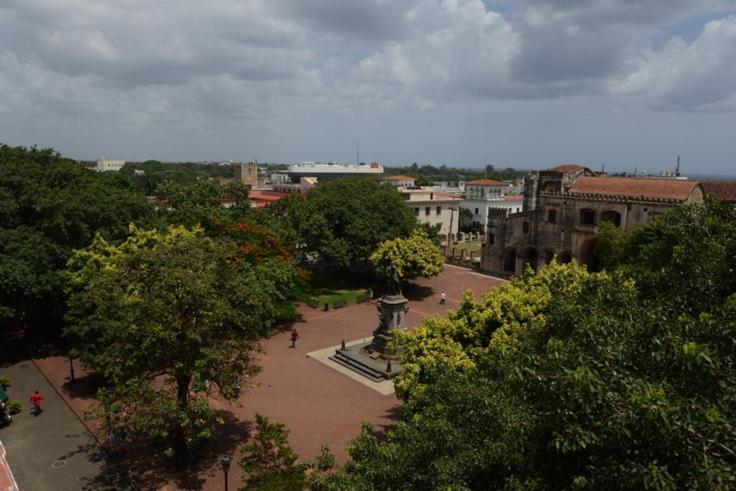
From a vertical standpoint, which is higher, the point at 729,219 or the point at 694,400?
the point at 729,219

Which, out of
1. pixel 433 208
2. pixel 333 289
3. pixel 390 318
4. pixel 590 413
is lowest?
pixel 333 289

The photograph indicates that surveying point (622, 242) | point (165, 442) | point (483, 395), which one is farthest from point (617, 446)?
point (622, 242)

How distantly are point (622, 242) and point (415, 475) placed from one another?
31498 mm

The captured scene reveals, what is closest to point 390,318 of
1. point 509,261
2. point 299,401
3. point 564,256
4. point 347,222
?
point 299,401

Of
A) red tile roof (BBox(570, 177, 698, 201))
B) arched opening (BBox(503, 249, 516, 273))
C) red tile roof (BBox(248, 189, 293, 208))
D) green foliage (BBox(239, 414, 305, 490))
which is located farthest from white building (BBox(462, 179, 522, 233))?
green foliage (BBox(239, 414, 305, 490))

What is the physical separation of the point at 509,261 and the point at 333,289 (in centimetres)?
1791

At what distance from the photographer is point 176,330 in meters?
14.0

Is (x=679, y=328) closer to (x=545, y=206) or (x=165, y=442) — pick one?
(x=165, y=442)

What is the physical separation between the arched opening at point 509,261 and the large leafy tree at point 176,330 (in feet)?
110

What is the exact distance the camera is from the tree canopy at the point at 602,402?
213 inches

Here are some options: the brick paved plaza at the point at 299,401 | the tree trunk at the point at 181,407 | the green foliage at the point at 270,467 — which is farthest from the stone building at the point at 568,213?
the tree trunk at the point at 181,407

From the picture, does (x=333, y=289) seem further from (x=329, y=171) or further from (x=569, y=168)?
(x=329, y=171)

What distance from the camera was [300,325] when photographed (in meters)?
29.8

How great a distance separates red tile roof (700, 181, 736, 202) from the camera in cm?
3900
